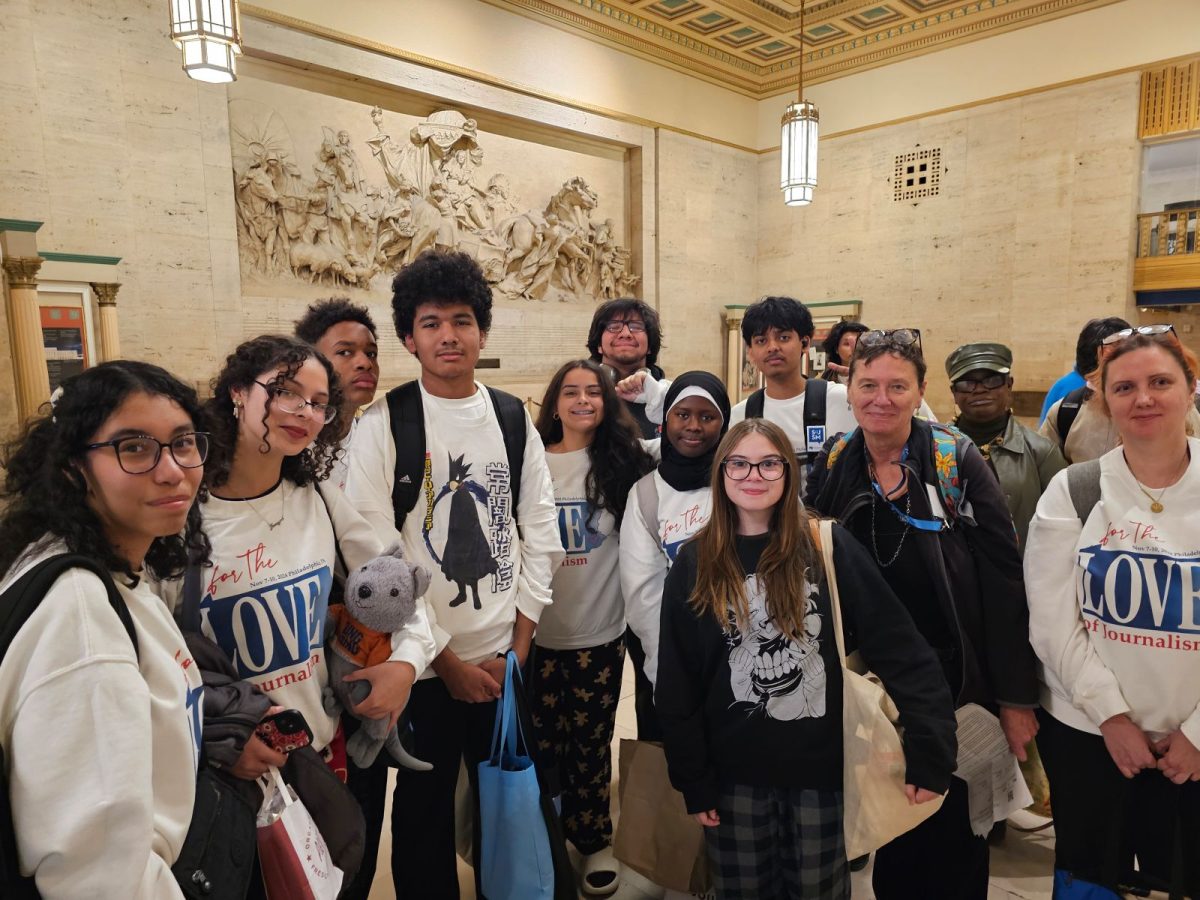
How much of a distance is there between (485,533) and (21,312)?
211 inches

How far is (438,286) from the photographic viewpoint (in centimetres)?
240

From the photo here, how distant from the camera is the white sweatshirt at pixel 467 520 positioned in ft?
7.28

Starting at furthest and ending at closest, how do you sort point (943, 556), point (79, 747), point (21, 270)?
1. point (21, 270)
2. point (943, 556)
3. point (79, 747)

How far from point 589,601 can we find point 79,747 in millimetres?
1878

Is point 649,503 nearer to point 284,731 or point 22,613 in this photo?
point 284,731

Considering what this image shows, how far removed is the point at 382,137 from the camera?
8.54m

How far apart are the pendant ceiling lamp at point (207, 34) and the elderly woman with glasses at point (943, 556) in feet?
15.2

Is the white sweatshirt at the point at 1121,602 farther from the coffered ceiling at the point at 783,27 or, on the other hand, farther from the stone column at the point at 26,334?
the coffered ceiling at the point at 783,27

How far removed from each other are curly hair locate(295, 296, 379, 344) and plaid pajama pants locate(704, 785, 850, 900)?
86.1 inches

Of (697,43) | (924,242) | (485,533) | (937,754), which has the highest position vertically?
(697,43)

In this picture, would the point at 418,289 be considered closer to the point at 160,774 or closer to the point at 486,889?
the point at 160,774

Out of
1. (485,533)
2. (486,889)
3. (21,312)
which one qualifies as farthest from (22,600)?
(21,312)

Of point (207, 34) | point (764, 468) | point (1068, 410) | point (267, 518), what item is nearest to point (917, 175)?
point (1068, 410)

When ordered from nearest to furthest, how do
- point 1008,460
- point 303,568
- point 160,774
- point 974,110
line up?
point 160,774 < point 303,568 < point 1008,460 < point 974,110
